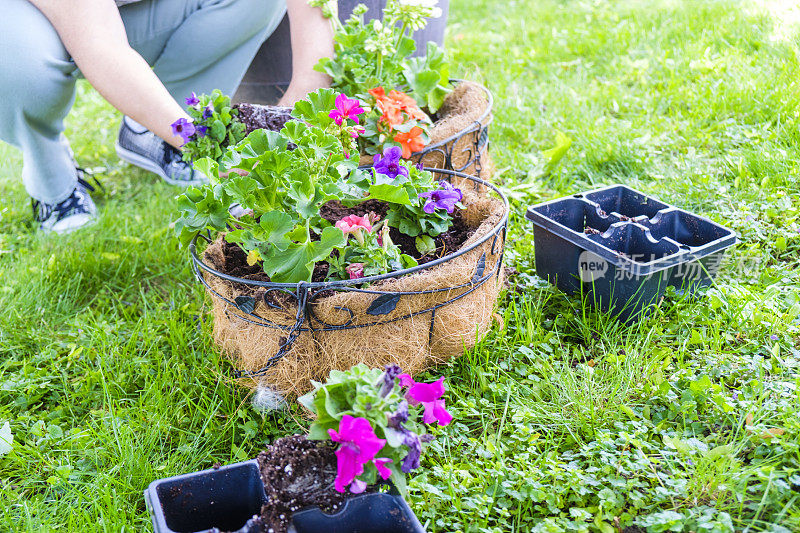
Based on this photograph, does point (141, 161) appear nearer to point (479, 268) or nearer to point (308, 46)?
point (308, 46)

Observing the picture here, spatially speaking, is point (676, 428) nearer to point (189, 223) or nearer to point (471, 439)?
point (471, 439)

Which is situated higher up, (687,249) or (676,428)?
(687,249)

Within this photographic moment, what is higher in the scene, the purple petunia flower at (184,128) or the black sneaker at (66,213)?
the purple petunia flower at (184,128)

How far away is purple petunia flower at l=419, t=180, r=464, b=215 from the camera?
64.9 inches

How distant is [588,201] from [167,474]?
51.2 inches

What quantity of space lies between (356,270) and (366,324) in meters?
0.12

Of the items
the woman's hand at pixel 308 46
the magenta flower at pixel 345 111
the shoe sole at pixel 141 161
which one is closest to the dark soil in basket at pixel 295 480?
the magenta flower at pixel 345 111

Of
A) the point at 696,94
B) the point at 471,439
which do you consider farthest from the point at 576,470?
the point at 696,94

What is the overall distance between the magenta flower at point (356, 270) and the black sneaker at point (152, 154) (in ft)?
4.72

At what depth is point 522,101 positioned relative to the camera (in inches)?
123

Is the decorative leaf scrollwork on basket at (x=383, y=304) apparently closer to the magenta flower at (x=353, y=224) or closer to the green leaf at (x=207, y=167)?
the magenta flower at (x=353, y=224)

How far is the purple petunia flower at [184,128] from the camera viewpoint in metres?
1.90

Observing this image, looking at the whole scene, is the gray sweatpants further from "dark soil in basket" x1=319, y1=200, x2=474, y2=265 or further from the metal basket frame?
"dark soil in basket" x1=319, y1=200, x2=474, y2=265

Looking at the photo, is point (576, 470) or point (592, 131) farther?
point (592, 131)
